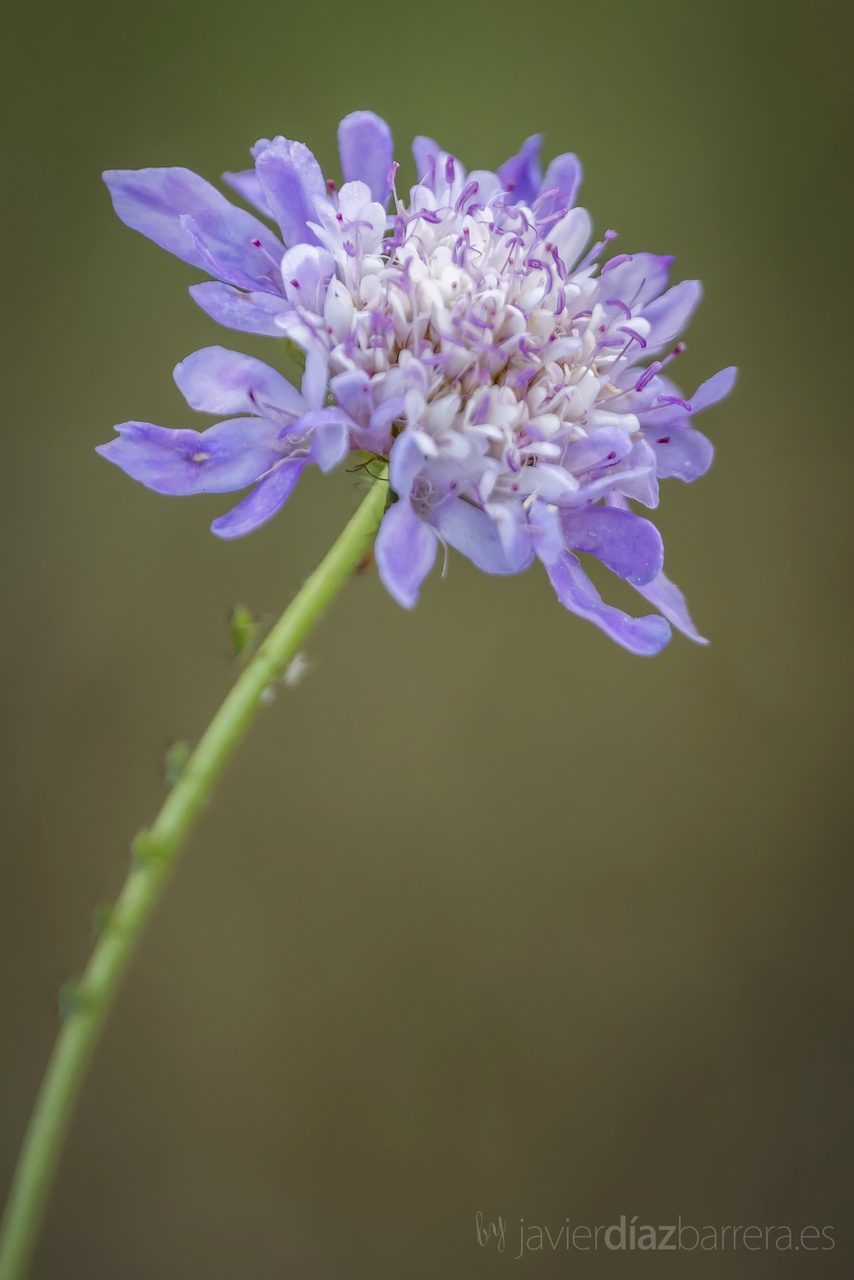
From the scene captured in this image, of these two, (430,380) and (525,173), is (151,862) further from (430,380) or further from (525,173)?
(525,173)

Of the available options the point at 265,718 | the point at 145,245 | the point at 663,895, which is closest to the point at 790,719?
the point at 663,895

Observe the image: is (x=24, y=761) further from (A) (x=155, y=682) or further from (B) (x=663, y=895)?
(B) (x=663, y=895)

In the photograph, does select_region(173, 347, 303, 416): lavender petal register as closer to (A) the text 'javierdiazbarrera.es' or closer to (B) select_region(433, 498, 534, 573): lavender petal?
(B) select_region(433, 498, 534, 573): lavender petal

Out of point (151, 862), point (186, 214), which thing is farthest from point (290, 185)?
point (151, 862)

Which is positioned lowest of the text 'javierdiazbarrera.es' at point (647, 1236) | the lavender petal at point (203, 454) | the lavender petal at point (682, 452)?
the text 'javierdiazbarrera.es' at point (647, 1236)

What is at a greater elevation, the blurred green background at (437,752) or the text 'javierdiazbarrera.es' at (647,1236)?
the blurred green background at (437,752)

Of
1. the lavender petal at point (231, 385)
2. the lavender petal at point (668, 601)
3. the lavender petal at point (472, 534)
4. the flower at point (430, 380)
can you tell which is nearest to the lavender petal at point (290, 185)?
the flower at point (430, 380)

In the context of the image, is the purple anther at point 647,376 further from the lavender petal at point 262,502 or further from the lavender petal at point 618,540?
the lavender petal at point 262,502
